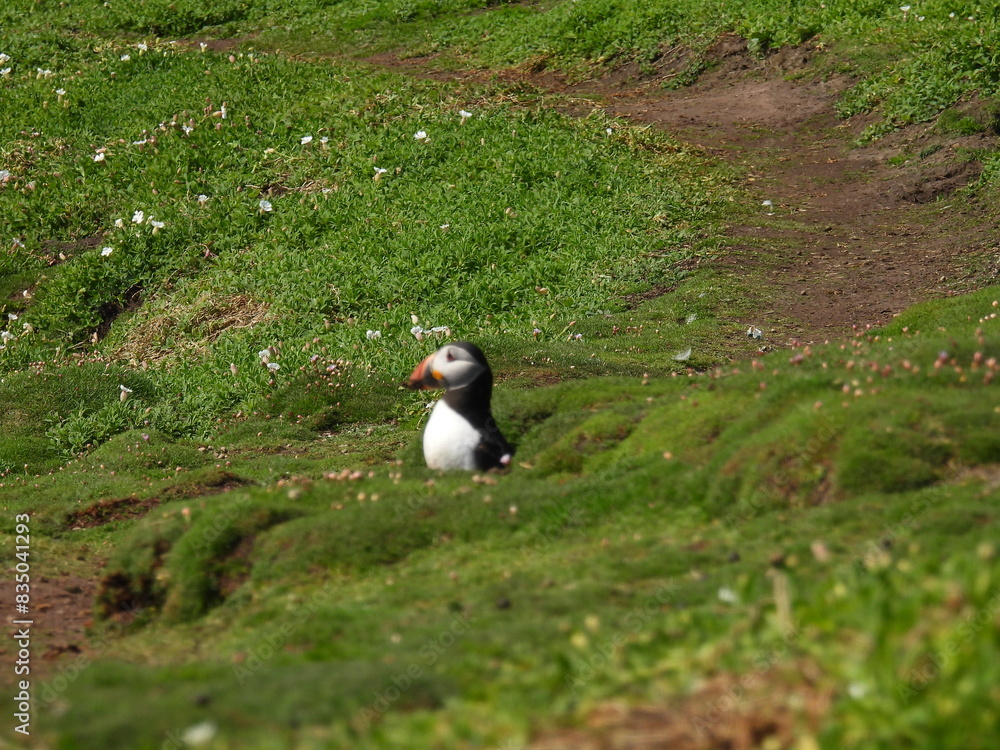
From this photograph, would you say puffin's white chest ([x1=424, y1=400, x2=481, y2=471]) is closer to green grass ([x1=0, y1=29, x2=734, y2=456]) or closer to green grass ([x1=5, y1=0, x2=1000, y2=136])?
green grass ([x1=0, y1=29, x2=734, y2=456])

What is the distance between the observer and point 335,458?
11.2 meters

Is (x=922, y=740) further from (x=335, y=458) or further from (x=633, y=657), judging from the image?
(x=335, y=458)

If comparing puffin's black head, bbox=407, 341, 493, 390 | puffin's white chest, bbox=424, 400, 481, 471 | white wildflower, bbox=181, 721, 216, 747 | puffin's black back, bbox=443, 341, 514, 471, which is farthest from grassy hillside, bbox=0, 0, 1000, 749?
puffin's black head, bbox=407, 341, 493, 390

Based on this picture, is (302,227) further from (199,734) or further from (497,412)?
(199,734)

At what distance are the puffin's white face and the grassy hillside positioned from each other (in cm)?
81

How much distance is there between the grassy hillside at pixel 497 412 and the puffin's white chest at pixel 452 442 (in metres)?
0.48

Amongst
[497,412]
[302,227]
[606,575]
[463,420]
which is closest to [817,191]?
[302,227]

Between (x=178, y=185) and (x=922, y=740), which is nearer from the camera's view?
(x=922, y=740)

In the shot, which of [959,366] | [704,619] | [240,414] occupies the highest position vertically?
[704,619]

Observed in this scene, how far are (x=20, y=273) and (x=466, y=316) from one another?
745 centimetres

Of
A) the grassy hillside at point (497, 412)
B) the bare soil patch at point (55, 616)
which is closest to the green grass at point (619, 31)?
the grassy hillside at point (497, 412)

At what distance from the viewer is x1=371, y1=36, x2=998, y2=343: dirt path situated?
1450 cm

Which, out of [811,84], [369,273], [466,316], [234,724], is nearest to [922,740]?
[234,724]

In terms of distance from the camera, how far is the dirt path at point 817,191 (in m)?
14.5
